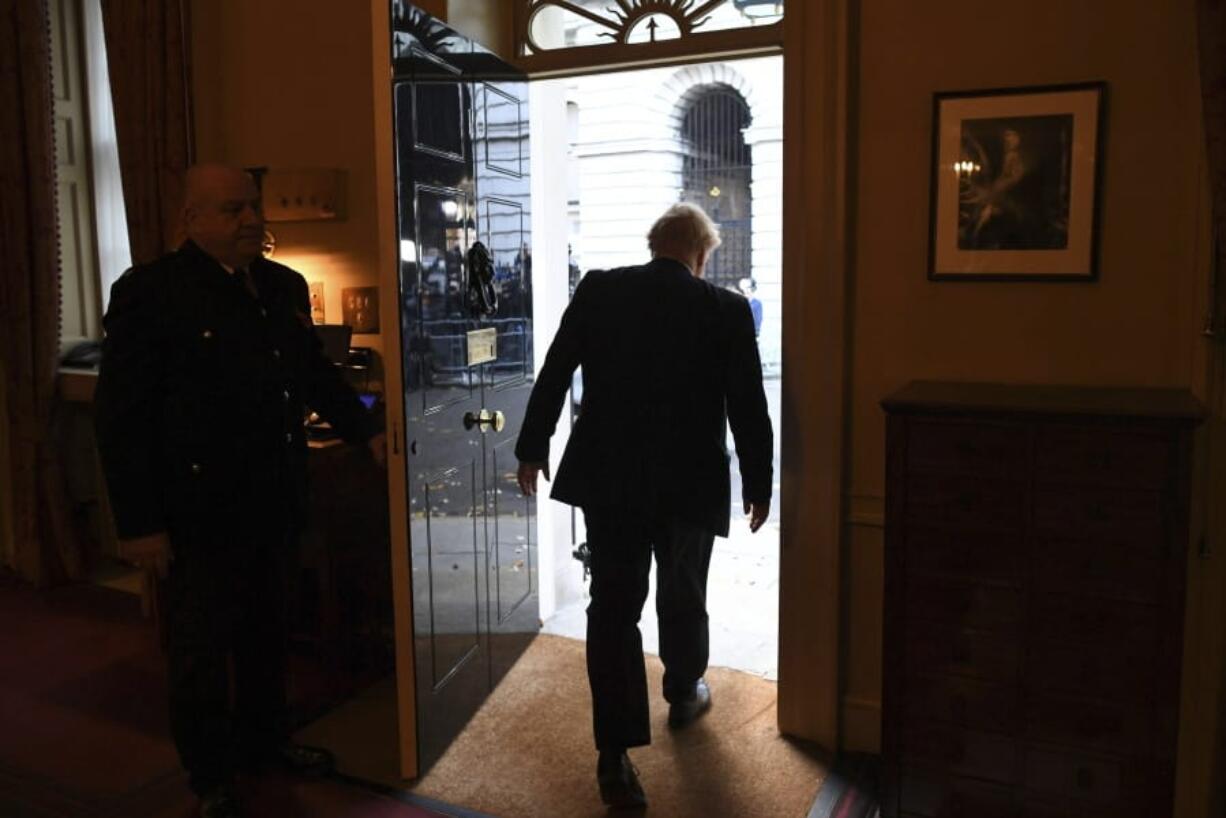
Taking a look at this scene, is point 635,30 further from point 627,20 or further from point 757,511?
point 757,511

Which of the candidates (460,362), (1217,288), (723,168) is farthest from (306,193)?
(723,168)

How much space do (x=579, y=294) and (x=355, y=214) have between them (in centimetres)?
123

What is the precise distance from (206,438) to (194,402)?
0.09 meters

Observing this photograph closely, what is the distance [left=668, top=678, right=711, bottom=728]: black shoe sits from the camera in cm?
296

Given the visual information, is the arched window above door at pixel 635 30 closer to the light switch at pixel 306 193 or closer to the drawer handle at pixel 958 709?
the light switch at pixel 306 193

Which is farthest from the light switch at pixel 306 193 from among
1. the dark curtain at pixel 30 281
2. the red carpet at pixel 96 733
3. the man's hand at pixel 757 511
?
the man's hand at pixel 757 511

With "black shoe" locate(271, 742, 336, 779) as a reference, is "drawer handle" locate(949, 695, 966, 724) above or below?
above

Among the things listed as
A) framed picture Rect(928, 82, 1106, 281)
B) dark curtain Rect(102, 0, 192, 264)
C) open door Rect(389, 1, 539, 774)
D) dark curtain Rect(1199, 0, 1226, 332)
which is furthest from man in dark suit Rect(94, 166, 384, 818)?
dark curtain Rect(1199, 0, 1226, 332)

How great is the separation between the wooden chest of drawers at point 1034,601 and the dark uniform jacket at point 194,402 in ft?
4.99

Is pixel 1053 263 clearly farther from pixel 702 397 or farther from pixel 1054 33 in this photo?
pixel 702 397

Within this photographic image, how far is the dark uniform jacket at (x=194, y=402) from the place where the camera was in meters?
2.22

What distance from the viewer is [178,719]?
2.37m

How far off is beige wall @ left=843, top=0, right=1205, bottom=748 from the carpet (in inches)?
12.9

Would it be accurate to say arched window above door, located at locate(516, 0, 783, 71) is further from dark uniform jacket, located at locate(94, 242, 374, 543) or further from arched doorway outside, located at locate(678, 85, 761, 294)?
arched doorway outside, located at locate(678, 85, 761, 294)
